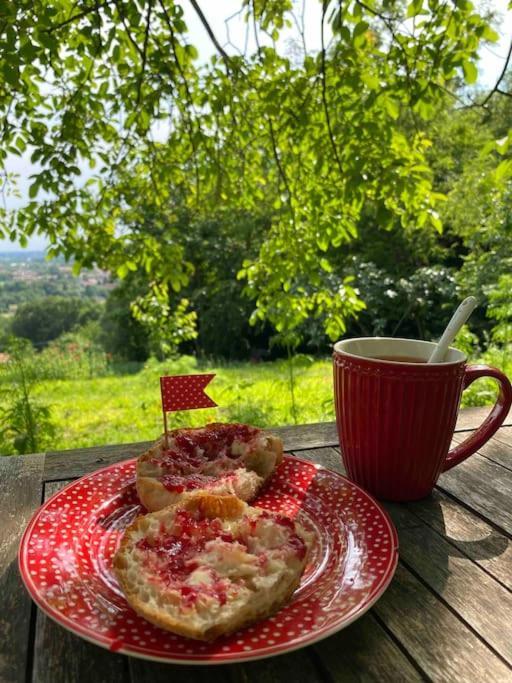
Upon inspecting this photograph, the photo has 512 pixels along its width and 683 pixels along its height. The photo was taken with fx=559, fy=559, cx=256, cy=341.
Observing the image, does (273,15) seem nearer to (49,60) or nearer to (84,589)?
(49,60)

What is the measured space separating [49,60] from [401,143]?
155 cm

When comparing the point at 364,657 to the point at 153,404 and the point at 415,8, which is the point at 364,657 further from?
the point at 153,404

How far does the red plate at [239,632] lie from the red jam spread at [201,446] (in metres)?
0.08

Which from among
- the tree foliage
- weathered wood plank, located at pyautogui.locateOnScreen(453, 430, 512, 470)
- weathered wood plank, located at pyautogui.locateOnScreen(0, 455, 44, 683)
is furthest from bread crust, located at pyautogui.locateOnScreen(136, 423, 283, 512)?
the tree foliage

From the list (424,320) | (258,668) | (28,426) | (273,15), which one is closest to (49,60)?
(273,15)

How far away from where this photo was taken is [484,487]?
1.12 meters

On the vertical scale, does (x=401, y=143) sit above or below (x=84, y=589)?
above

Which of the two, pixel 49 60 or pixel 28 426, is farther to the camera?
pixel 28 426

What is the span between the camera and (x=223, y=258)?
364 inches

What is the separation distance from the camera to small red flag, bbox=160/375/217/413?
1063 mm

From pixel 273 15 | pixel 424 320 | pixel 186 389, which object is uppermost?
pixel 273 15

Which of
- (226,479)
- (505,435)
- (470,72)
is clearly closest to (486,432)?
(505,435)

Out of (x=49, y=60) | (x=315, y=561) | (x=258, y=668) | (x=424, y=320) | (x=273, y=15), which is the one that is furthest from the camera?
A: (x=424, y=320)

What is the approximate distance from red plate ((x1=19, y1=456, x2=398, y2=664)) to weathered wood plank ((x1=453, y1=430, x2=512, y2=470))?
48 centimetres
